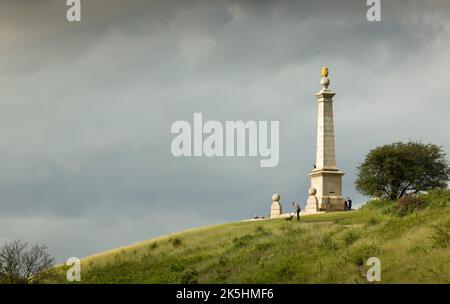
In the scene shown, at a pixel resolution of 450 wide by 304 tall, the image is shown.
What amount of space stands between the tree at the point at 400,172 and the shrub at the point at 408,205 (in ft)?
69.9

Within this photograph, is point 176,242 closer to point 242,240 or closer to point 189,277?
point 242,240

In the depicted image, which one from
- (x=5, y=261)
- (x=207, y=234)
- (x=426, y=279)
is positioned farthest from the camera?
(x=207, y=234)

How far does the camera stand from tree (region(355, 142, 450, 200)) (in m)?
68.4

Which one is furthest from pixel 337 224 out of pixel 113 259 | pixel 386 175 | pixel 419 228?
pixel 386 175

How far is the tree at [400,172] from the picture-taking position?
2692 inches

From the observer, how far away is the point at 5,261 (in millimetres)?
38000

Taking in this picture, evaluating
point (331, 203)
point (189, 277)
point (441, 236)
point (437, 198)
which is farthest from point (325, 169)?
point (441, 236)

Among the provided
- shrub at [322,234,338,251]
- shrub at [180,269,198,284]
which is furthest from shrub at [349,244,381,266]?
shrub at [180,269,198,284]

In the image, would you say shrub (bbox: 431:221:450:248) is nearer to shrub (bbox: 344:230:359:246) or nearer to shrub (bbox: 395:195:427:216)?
shrub (bbox: 344:230:359:246)

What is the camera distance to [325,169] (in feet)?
218

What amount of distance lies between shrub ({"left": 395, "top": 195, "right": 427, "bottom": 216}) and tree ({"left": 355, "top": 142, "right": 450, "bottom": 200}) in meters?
21.3
